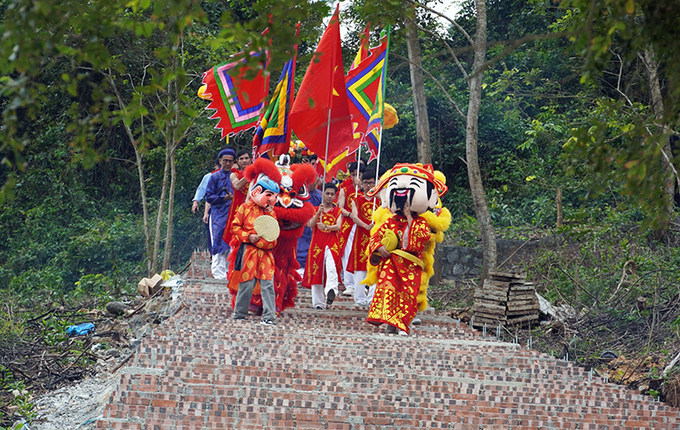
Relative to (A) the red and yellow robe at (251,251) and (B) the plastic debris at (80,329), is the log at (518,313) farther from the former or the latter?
(B) the plastic debris at (80,329)

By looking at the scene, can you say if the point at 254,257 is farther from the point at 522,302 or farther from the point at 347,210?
the point at 522,302

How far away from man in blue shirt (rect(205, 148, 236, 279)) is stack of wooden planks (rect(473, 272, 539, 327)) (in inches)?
146

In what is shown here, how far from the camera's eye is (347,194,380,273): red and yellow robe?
9.92 meters

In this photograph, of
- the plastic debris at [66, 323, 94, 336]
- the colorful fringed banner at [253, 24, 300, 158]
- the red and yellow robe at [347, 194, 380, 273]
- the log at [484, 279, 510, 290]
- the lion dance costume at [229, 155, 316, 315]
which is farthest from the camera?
the plastic debris at [66, 323, 94, 336]

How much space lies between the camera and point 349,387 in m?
5.26

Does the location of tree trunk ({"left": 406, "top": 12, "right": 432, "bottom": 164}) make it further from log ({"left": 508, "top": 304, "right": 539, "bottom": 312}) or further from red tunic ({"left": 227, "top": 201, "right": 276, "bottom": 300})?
red tunic ({"left": 227, "top": 201, "right": 276, "bottom": 300})

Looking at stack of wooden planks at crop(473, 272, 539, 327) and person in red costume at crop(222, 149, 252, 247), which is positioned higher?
person in red costume at crop(222, 149, 252, 247)

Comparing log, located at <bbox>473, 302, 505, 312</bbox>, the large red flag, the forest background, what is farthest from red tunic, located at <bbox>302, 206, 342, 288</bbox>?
log, located at <bbox>473, 302, 505, 312</bbox>

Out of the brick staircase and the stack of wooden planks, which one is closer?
the brick staircase

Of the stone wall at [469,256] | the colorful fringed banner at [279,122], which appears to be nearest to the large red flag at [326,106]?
the colorful fringed banner at [279,122]

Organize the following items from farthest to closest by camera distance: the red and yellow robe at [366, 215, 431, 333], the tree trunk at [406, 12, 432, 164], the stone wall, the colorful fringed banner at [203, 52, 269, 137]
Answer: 1. the stone wall
2. the tree trunk at [406, 12, 432, 164]
3. the colorful fringed banner at [203, 52, 269, 137]
4. the red and yellow robe at [366, 215, 431, 333]

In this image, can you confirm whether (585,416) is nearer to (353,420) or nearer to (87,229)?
(353,420)

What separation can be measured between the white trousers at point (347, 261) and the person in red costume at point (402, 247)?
1678mm

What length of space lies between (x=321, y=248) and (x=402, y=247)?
5.95 ft
